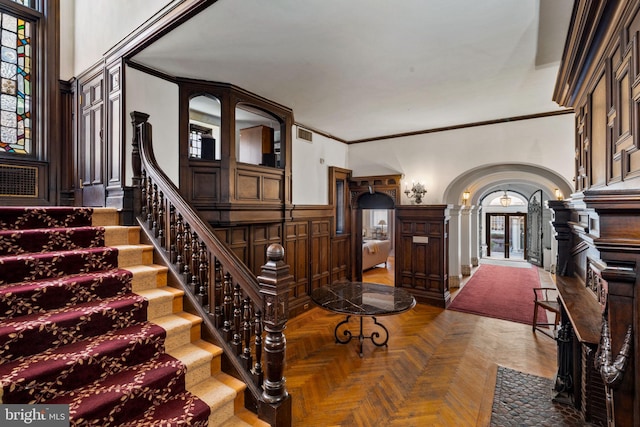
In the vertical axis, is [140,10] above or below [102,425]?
above

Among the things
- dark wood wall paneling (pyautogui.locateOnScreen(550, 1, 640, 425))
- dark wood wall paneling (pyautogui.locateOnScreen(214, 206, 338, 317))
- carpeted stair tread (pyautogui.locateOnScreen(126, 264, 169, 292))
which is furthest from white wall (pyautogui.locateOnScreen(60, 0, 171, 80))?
dark wood wall paneling (pyautogui.locateOnScreen(550, 1, 640, 425))

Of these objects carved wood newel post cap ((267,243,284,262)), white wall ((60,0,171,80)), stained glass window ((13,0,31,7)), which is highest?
stained glass window ((13,0,31,7))

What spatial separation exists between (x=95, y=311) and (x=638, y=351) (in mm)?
2828

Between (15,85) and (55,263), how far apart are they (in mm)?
2844

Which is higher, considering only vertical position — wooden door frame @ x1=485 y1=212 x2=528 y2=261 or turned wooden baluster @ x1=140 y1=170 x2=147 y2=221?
turned wooden baluster @ x1=140 y1=170 x2=147 y2=221

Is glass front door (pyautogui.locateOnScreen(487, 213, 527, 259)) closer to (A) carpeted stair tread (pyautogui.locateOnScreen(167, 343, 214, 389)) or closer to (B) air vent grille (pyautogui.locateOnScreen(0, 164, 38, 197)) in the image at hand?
(A) carpeted stair tread (pyautogui.locateOnScreen(167, 343, 214, 389))

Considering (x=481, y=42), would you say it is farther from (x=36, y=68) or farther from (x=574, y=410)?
(x=36, y=68)

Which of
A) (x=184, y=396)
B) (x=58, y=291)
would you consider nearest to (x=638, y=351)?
(x=184, y=396)

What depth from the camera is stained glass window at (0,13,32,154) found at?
11.0 ft

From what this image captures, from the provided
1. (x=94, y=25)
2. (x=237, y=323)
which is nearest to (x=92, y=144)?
(x=94, y=25)

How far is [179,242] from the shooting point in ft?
8.02

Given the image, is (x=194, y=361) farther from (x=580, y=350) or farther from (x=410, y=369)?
(x=580, y=350)

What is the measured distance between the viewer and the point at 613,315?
1251mm

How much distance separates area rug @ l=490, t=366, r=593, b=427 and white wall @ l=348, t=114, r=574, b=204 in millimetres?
3347
